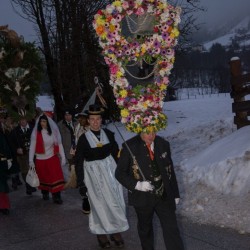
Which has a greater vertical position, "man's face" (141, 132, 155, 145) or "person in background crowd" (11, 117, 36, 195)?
"man's face" (141, 132, 155, 145)

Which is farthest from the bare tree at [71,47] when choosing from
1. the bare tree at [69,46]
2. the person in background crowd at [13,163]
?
the person in background crowd at [13,163]

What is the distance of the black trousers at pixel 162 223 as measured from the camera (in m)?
4.51

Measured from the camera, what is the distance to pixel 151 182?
4.55 meters

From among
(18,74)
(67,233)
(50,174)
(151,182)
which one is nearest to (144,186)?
(151,182)

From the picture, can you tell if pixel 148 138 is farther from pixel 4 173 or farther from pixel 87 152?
pixel 4 173

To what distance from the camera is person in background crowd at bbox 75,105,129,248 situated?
5902 millimetres

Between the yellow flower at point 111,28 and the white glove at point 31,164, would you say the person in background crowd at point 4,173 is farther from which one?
the yellow flower at point 111,28

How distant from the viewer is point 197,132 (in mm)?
13516

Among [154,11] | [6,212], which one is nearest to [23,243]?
[6,212]

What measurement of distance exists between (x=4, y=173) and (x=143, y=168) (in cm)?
495

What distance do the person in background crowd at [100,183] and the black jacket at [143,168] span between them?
4.32ft

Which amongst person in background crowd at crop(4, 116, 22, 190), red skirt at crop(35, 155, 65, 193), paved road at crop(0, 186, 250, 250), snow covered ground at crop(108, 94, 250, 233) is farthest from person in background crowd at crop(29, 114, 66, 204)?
snow covered ground at crop(108, 94, 250, 233)

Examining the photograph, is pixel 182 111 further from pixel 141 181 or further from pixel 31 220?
pixel 141 181

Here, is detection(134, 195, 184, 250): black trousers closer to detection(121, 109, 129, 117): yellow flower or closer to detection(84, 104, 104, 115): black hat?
detection(121, 109, 129, 117): yellow flower
